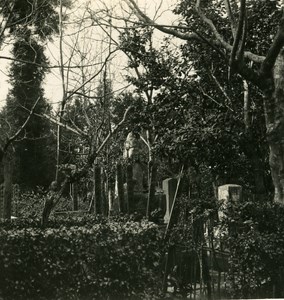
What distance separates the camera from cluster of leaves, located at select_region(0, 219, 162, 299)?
18.0 feet

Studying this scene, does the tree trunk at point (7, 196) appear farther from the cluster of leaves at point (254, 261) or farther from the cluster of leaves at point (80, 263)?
the cluster of leaves at point (254, 261)

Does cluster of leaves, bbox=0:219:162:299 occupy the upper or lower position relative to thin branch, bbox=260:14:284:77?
lower

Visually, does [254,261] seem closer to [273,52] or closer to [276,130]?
[276,130]

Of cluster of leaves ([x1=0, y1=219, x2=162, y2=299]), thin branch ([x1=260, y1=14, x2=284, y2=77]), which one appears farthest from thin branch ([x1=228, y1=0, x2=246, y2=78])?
cluster of leaves ([x1=0, y1=219, x2=162, y2=299])

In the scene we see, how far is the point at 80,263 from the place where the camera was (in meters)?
5.66

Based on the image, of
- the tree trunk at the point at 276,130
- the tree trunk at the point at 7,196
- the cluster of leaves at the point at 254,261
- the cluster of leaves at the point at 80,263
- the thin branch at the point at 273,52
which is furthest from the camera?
the tree trunk at the point at 7,196

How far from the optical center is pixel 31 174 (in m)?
34.9

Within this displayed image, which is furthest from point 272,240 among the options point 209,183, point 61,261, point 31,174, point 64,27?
point 31,174

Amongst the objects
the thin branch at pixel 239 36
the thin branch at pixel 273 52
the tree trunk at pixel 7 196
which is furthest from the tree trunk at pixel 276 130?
the tree trunk at pixel 7 196

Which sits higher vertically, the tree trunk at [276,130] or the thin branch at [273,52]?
the thin branch at [273,52]

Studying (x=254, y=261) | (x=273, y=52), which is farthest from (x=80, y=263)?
(x=273, y=52)

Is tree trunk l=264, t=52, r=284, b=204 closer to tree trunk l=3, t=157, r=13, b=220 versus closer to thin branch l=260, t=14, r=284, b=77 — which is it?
thin branch l=260, t=14, r=284, b=77

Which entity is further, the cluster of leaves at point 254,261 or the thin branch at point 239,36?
the thin branch at point 239,36

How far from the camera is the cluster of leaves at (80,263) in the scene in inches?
216
